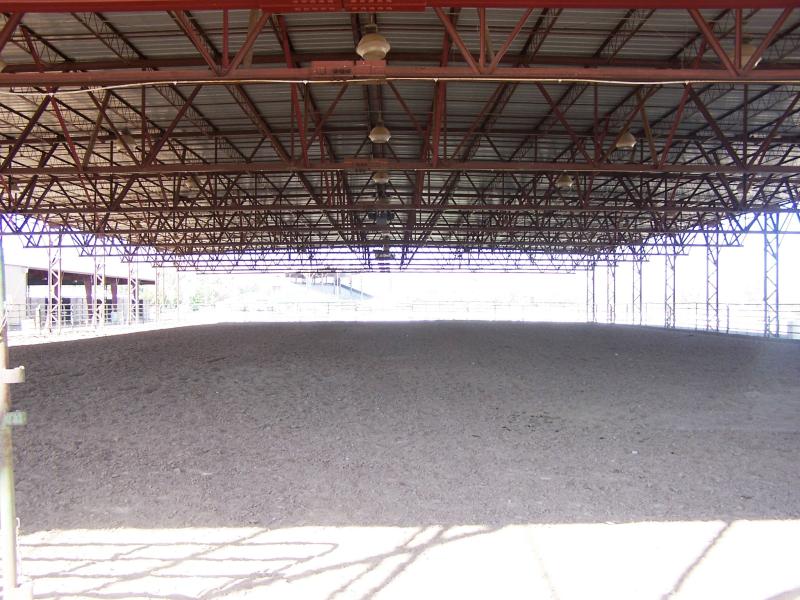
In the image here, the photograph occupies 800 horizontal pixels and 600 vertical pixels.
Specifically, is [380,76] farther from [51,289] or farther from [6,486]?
[51,289]

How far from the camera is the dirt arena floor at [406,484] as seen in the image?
4.71 meters

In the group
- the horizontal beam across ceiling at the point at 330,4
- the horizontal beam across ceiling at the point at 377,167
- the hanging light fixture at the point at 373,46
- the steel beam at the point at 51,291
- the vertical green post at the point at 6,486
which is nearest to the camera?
the vertical green post at the point at 6,486

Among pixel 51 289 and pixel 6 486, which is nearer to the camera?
pixel 6 486

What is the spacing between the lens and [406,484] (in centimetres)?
686

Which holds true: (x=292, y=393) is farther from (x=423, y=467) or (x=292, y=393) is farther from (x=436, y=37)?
(x=436, y=37)

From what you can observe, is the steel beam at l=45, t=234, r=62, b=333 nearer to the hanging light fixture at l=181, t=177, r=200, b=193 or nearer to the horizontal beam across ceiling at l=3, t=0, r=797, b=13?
the hanging light fixture at l=181, t=177, r=200, b=193

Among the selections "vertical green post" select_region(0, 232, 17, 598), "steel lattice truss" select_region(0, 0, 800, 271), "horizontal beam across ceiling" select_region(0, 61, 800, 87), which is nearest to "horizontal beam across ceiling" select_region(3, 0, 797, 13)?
"steel lattice truss" select_region(0, 0, 800, 271)

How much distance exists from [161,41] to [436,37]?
6.06 meters

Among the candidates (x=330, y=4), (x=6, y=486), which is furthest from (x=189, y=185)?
(x=6, y=486)

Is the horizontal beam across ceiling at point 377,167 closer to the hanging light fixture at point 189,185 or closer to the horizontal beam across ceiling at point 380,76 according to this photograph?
the horizontal beam across ceiling at point 380,76

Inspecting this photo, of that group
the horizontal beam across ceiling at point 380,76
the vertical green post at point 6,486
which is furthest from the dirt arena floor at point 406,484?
the horizontal beam across ceiling at point 380,76

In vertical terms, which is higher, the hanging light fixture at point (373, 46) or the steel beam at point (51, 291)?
the hanging light fixture at point (373, 46)

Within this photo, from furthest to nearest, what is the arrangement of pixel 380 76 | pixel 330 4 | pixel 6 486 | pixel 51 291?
1. pixel 51 291
2. pixel 380 76
3. pixel 330 4
4. pixel 6 486

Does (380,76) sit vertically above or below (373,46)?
below
